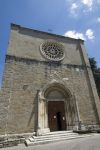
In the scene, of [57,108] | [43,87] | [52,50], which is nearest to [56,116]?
[57,108]

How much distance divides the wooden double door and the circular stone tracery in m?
4.01

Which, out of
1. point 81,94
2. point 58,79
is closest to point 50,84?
point 58,79

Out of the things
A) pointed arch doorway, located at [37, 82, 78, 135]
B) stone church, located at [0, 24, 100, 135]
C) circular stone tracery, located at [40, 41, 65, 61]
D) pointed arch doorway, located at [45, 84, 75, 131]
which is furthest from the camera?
circular stone tracery, located at [40, 41, 65, 61]

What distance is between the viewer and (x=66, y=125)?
876 cm

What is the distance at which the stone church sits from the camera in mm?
7586

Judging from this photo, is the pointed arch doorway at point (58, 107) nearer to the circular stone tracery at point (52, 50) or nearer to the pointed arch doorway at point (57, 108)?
the pointed arch doorway at point (57, 108)

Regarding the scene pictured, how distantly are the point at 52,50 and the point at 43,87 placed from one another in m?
4.17

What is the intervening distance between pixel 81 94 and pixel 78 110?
146cm

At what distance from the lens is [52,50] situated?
11.3m

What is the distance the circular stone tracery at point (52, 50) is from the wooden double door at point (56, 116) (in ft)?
13.2

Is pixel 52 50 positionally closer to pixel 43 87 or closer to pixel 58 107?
pixel 43 87

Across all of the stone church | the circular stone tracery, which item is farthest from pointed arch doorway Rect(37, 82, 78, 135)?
the circular stone tracery

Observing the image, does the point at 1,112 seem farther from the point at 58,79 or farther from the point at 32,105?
the point at 58,79

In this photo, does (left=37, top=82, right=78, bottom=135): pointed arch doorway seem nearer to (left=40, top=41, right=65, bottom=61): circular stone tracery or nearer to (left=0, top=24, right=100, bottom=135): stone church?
(left=0, top=24, right=100, bottom=135): stone church
